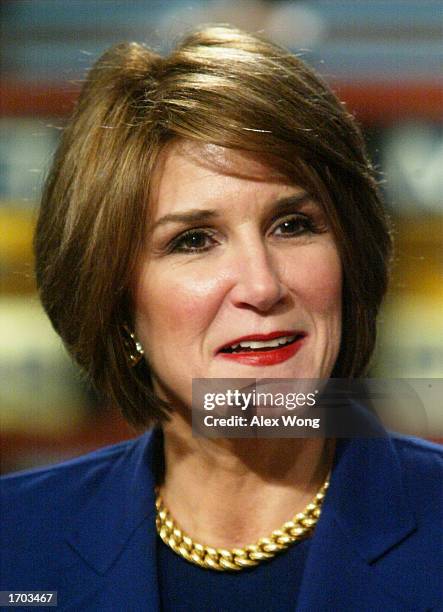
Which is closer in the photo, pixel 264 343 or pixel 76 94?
pixel 264 343

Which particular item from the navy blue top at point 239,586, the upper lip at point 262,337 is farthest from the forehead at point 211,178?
the navy blue top at point 239,586

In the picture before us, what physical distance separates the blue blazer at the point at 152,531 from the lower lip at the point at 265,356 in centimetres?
19

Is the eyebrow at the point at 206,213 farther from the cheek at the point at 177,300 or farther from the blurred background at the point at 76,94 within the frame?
the blurred background at the point at 76,94

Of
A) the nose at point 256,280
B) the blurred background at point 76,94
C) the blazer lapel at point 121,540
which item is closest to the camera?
the nose at point 256,280

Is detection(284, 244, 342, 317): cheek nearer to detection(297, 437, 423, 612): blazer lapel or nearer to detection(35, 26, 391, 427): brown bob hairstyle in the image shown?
detection(35, 26, 391, 427): brown bob hairstyle

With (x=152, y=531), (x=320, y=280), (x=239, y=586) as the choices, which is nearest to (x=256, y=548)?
(x=239, y=586)

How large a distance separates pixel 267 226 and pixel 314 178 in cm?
9

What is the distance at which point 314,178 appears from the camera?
1.20m

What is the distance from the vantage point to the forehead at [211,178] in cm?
116

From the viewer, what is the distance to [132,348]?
134 cm

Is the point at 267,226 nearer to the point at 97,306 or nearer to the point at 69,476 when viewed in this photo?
the point at 97,306

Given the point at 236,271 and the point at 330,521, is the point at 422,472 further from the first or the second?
the point at 236,271

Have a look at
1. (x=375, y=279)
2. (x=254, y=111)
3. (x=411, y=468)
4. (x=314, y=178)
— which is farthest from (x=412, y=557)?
(x=254, y=111)

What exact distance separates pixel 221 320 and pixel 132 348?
219mm
